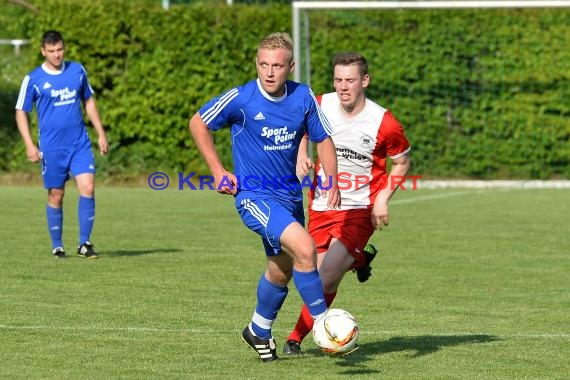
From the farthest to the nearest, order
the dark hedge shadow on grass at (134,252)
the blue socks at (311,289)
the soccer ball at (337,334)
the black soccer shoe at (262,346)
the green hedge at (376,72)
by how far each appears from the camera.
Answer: the green hedge at (376,72), the dark hedge shadow on grass at (134,252), the black soccer shoe at (262,346), the blue socks at (311,289), the soccer ball at (337,334)

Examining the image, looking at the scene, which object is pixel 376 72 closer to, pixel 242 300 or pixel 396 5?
pixel 396 5

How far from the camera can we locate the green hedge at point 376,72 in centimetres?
2066

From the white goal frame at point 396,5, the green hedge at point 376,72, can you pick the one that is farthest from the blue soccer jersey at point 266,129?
the green hedge at point 376,72

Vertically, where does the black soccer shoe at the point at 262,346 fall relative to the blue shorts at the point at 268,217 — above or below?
below

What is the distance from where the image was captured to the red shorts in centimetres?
761

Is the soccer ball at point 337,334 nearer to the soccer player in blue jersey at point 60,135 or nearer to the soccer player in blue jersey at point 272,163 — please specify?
the soccer player in blue jersey at point 272,163

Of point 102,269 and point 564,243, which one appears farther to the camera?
point 564,243

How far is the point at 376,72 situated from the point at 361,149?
13443 millimetres

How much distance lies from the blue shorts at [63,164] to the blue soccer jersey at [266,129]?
17.0ft

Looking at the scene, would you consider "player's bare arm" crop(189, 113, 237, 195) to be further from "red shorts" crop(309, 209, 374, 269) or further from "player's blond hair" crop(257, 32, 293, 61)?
"red shorts" crop(309, 209, 374, 269)

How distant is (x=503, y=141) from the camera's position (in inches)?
826

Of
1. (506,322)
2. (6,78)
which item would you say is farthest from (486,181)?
(506,322)

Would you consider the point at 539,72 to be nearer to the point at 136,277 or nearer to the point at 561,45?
the point at 561,45

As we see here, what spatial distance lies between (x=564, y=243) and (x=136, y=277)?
17.1 ft
